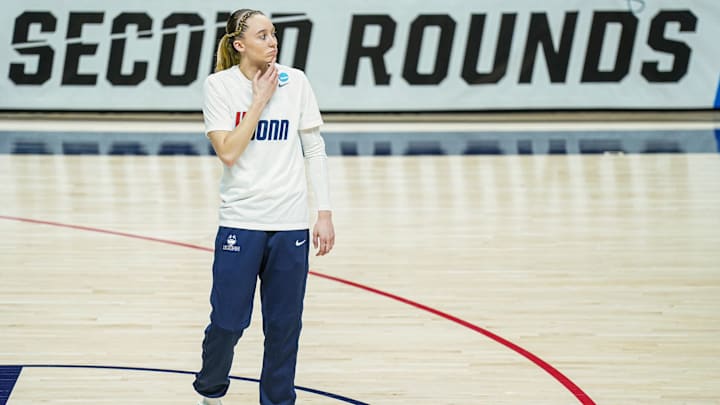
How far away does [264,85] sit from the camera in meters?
3.75

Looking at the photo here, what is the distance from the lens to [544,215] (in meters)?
9.05

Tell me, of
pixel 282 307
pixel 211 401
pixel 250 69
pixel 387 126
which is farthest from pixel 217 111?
pixel 387 126

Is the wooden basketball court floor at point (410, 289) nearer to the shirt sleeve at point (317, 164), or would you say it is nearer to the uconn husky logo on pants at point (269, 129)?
the shirt sleeve at point (317, 164)

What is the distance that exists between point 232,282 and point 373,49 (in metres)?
11.6

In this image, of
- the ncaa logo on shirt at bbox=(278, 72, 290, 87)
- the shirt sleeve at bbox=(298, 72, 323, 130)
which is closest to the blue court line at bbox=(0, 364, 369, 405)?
the shirt sleeve at bbox=(298, 72, 323, 130)

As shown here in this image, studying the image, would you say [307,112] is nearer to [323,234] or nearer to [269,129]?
[269,129]

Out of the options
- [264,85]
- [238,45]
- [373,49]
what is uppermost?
[373,49]

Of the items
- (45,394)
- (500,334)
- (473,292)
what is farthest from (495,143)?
(45,394)

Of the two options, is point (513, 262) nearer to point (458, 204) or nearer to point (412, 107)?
point (458, 204)

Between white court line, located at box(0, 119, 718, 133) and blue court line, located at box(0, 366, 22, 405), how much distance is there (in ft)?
31.0

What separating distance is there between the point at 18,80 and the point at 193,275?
30.3 feet

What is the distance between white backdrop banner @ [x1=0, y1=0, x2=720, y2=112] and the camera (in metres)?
15.1

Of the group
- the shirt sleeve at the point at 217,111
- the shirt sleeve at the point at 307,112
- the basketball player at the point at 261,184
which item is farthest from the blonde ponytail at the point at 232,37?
the shirt sleeve at the point at 307,112

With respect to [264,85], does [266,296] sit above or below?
below
